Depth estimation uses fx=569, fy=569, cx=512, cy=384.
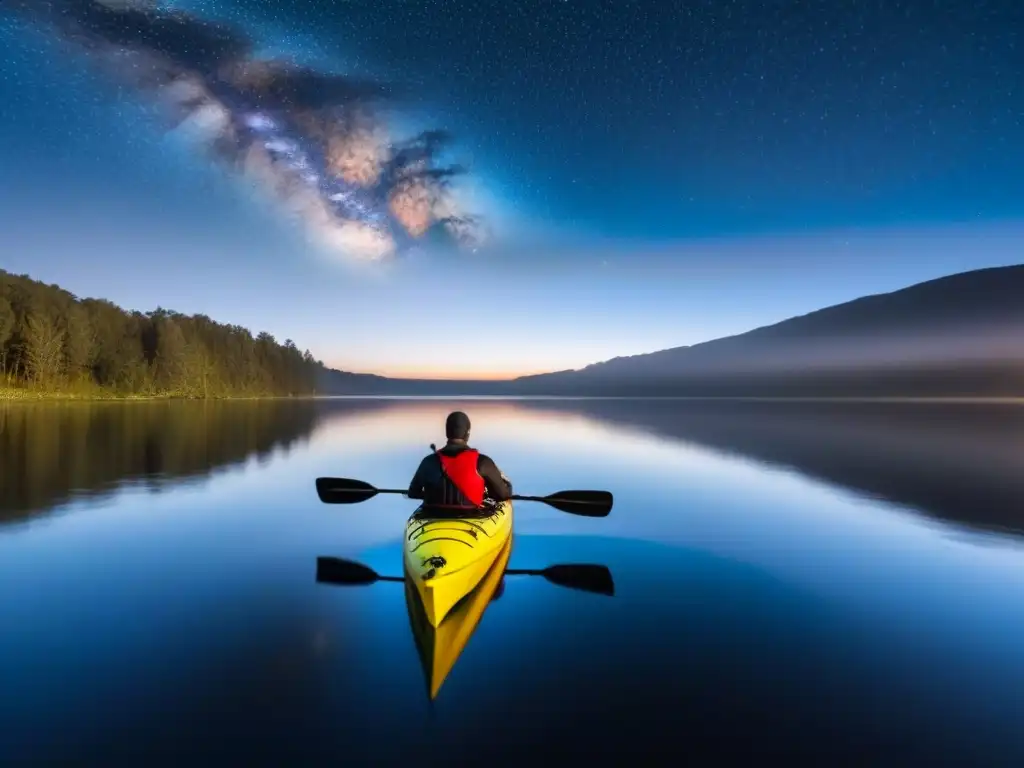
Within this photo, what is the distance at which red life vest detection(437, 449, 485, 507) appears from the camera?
8750 millimetres

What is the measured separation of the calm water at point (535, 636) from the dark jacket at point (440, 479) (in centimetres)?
170

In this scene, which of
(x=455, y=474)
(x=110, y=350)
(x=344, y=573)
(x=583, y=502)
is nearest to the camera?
(x=455, y=474)

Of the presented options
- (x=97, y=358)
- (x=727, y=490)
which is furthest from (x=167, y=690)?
(x=97, y=358)

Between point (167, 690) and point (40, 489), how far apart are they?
53.0 feet

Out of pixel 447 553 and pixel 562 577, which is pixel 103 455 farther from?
pixel 447 553

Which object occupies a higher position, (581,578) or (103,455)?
(103,455)

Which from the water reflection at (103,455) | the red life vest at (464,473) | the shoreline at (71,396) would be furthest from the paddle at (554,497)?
the shoreline at (71,396)

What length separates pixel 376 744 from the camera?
5242mm

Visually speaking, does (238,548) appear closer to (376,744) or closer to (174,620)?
(174,620)

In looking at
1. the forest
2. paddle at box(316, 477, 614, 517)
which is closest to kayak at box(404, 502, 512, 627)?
paddle at box(316, 477, 614, 517)

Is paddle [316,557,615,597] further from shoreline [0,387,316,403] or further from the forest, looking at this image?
shoreline [0,387,316,403]

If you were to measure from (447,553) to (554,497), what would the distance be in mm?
5285

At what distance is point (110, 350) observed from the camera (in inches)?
3541

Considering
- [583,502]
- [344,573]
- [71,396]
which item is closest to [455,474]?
[344,573]
